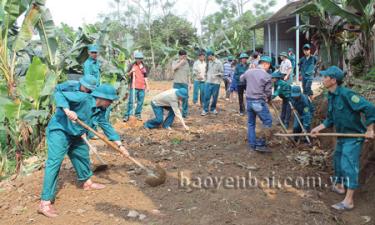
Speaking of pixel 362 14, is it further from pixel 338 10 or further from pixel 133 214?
pixel 133 214

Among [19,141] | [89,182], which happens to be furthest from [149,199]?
[19,141]

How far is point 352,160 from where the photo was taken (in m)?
4.28

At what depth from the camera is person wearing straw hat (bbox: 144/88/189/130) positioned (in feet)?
25.4

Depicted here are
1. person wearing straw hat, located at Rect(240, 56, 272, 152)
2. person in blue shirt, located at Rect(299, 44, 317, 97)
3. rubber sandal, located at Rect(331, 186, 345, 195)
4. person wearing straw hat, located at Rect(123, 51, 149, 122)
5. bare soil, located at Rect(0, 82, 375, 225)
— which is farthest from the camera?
person wearing straw hat, located at Rect(123, 51, 149, 122)

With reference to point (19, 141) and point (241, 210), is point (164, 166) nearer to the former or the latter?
point (241, 210)

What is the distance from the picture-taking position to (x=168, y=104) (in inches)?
312

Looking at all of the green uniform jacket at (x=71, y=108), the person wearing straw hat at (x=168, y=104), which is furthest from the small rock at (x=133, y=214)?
the person wearing straw hat at (x=168, y=104)

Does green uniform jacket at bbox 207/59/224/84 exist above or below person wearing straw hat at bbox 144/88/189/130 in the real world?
above

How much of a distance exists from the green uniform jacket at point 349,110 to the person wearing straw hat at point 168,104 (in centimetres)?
379

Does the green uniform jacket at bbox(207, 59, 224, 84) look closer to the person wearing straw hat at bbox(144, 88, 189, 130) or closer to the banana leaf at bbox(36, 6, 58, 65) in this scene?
the person wearing straw hat at bbox(144, 88, 189, 130)

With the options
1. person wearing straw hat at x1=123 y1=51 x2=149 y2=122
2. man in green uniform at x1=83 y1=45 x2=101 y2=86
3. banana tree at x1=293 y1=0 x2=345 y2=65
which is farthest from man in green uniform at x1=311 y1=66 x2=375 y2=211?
person wearing straw hat at x1=123 y1=51 x2=149 y2=122

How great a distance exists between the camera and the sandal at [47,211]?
4.39 metres

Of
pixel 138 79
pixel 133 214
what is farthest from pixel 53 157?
pixel 138 79

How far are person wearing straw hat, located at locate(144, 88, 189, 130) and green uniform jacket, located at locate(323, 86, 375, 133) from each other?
379 cm
